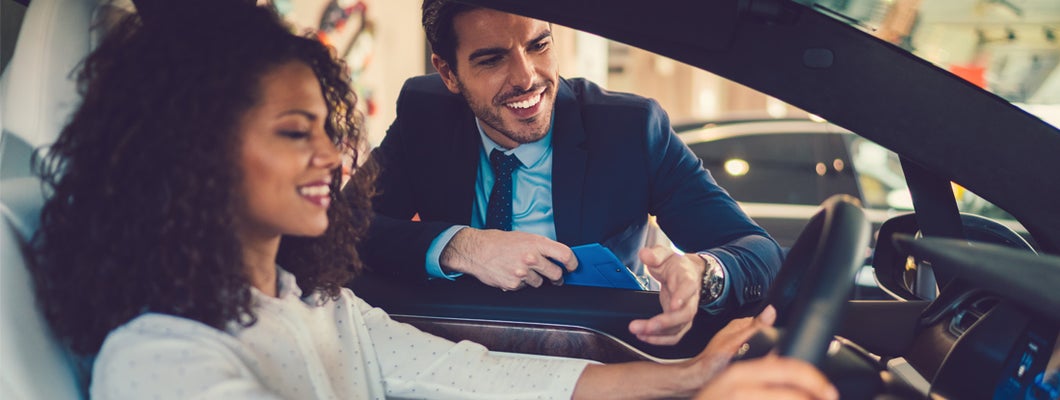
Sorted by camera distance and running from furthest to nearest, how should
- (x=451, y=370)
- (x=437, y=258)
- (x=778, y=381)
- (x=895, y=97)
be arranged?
(x=437, y=258) < (x=451, y=370) < (x=895, y=97) < (x=778, y=381)

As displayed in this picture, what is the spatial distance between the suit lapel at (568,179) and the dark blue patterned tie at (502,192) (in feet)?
0.35

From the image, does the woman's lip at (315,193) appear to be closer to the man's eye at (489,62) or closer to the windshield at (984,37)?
the windshield at (984,37)

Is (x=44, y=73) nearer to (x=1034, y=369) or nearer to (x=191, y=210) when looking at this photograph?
(x=191, y=210)

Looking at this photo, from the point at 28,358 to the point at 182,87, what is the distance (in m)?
0.33

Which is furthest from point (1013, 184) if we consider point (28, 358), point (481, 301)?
point (28, 358)

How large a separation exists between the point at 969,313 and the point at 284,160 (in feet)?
3.40

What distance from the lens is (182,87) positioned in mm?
1023

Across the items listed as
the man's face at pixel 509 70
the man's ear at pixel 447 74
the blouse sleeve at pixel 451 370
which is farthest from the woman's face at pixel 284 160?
the man's ear at pixel 447 74

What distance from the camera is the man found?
1.86 meters

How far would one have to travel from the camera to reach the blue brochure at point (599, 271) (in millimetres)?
1606

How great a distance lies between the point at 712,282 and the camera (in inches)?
62.4

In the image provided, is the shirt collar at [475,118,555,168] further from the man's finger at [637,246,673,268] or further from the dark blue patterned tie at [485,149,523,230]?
the man's finger at [637,246,673,268]

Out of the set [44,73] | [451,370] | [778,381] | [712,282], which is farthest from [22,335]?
[712,282]

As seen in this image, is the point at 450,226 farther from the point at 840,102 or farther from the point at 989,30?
the point at 989,30
